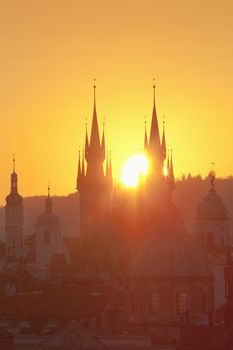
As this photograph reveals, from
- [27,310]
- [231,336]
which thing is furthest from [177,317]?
[231,336]

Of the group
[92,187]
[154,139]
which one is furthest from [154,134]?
[92,187]

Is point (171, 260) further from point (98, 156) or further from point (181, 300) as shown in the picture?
point (98, 156)

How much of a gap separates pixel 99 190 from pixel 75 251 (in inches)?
323

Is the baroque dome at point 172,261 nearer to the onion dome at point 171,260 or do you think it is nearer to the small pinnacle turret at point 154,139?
the onion dome at point 171,260

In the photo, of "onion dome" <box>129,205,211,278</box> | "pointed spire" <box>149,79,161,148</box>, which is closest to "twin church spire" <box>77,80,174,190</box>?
"pointed spire" <box>149,79,161,148</box>

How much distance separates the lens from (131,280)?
132 m

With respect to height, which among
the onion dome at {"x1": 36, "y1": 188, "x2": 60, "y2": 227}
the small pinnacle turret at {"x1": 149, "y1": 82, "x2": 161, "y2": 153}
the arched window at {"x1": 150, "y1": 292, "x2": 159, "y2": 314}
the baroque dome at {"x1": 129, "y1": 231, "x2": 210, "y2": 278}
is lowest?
the arched window at {"x1": 150, "y1": 292, "x2": 159, "y2": 314}

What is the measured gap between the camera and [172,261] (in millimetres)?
132500

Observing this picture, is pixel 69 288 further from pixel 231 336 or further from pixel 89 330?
pixel 231 336

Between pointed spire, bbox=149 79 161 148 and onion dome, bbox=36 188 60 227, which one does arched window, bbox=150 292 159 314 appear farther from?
pointed spire, bbox=149 79 161 148

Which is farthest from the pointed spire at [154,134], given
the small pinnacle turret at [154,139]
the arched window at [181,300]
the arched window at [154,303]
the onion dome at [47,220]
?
the arched window at [181,300]

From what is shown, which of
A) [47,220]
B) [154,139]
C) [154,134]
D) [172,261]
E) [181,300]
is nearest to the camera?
[181,300]

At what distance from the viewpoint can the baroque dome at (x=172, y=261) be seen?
433 feet

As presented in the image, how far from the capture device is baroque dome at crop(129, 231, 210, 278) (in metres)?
132
